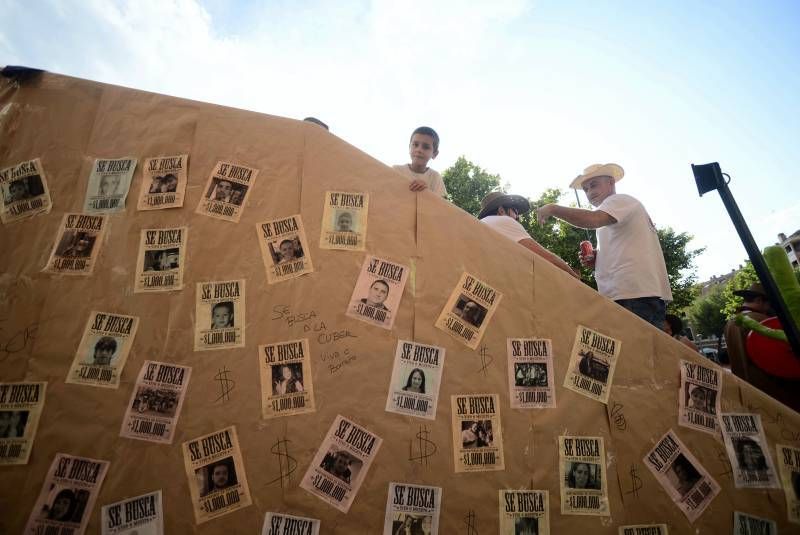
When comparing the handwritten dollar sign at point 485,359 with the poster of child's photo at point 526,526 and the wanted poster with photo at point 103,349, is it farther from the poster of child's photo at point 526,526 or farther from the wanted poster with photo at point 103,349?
the wanted poster with photo at point 103,349

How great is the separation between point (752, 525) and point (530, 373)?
1.06m

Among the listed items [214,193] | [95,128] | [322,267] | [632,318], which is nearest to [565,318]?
[632,318]

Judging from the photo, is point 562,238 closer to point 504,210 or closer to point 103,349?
point 504,210

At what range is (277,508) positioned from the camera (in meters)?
1.37

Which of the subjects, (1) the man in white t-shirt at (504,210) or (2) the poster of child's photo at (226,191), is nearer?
(2) the poster of child's photo at (226,191)

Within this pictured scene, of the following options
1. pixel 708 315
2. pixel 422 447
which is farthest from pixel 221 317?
pixel 708 315

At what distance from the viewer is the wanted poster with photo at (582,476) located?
148 cm

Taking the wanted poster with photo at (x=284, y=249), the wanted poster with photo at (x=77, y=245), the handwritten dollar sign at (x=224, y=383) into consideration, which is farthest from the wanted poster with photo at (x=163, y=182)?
the handwritten dollar sign at (x=224, y=383)

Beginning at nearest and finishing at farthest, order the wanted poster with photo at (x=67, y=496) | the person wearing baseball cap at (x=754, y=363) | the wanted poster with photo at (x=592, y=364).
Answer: the wanted poster with photo at (x=67, y=496), the wanted poster with photo at (x=592, y=364), the person wearing baseball cap at (x=754, y=363)

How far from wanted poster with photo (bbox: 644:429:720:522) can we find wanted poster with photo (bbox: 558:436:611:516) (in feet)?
0.73

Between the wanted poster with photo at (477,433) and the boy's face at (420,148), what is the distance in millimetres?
2188

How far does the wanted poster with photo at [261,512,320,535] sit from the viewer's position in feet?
4.42

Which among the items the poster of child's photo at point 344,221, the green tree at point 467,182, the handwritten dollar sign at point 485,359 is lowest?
the handwritten dollar sign at point 485,359

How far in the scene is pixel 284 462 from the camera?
4.64 feet
